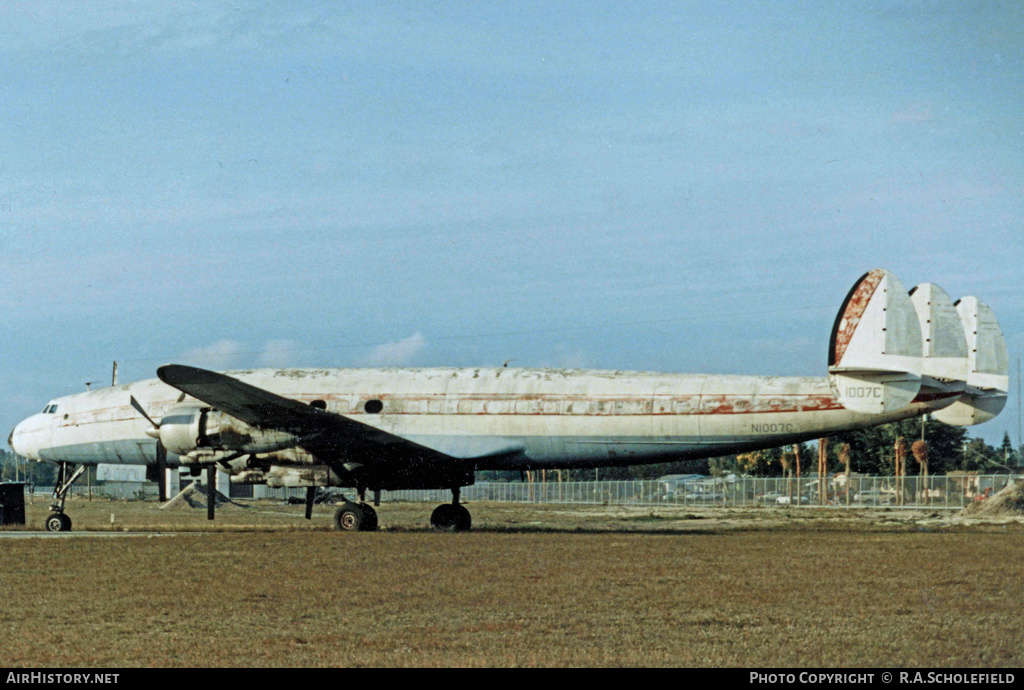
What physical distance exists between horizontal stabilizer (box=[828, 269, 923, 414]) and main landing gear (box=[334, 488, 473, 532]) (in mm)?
11185

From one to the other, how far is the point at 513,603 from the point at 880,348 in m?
13.6

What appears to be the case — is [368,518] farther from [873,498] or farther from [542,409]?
[873,498]

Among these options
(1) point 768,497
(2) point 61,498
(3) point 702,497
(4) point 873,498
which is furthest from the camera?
(3) point 702,497

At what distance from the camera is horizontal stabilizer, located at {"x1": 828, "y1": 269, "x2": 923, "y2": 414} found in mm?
23281

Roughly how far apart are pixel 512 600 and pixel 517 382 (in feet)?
45.8

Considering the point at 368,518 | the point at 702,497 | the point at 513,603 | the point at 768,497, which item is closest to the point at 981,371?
the point at 368,518

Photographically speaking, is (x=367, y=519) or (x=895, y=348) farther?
(x=367, y=519)

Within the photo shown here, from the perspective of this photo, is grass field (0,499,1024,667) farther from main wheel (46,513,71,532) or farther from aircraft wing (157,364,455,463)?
main wheel (46,513,71,532)

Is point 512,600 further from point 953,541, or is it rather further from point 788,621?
point 953,541

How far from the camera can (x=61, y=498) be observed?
30.9 metres

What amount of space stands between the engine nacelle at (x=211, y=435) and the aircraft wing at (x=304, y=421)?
267mm

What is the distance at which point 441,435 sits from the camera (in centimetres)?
2730

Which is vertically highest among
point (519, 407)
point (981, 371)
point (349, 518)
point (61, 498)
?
point (981, 371)

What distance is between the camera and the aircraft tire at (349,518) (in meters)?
27.8
